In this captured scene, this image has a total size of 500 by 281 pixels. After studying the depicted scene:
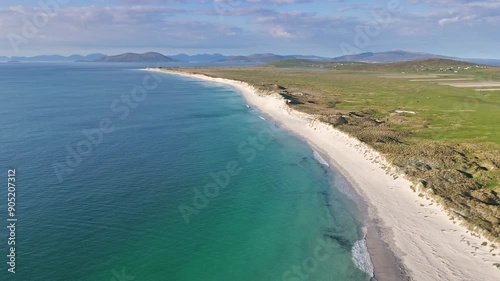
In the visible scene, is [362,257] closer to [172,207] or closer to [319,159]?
[172,207]

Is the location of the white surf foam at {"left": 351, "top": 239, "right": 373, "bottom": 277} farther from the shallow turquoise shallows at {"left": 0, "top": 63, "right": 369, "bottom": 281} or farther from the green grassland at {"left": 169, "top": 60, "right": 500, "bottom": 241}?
the green grassland at {"left": 169, "top": 60, "right": 500, "bottom": 241}

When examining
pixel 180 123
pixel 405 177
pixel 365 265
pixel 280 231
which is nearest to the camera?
→ pixel 365 265

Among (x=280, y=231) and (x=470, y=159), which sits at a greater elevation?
(x=470, y=159)

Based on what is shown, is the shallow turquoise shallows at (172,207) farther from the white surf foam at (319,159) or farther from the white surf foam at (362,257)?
the white surf foam at (319,159)

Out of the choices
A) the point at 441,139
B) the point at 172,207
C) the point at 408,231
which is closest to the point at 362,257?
the point at 408,231

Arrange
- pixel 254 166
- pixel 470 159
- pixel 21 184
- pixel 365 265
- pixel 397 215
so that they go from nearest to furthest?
pixel 365 265, pixel 397 215, pixel 21 184, pixel 470 159, pixel 254 166

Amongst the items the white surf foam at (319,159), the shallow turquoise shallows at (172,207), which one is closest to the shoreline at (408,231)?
the white surf foam at (319,159)

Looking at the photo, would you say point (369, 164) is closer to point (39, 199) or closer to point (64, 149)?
point (39, 199)

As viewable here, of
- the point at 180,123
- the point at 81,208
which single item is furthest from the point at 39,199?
the point at 180,123

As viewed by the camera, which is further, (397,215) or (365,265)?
(397,215)

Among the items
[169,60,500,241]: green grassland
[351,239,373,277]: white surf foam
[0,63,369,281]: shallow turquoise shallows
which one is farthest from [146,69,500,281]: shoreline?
[0,63,369,281]: shallow turquoise shallows
